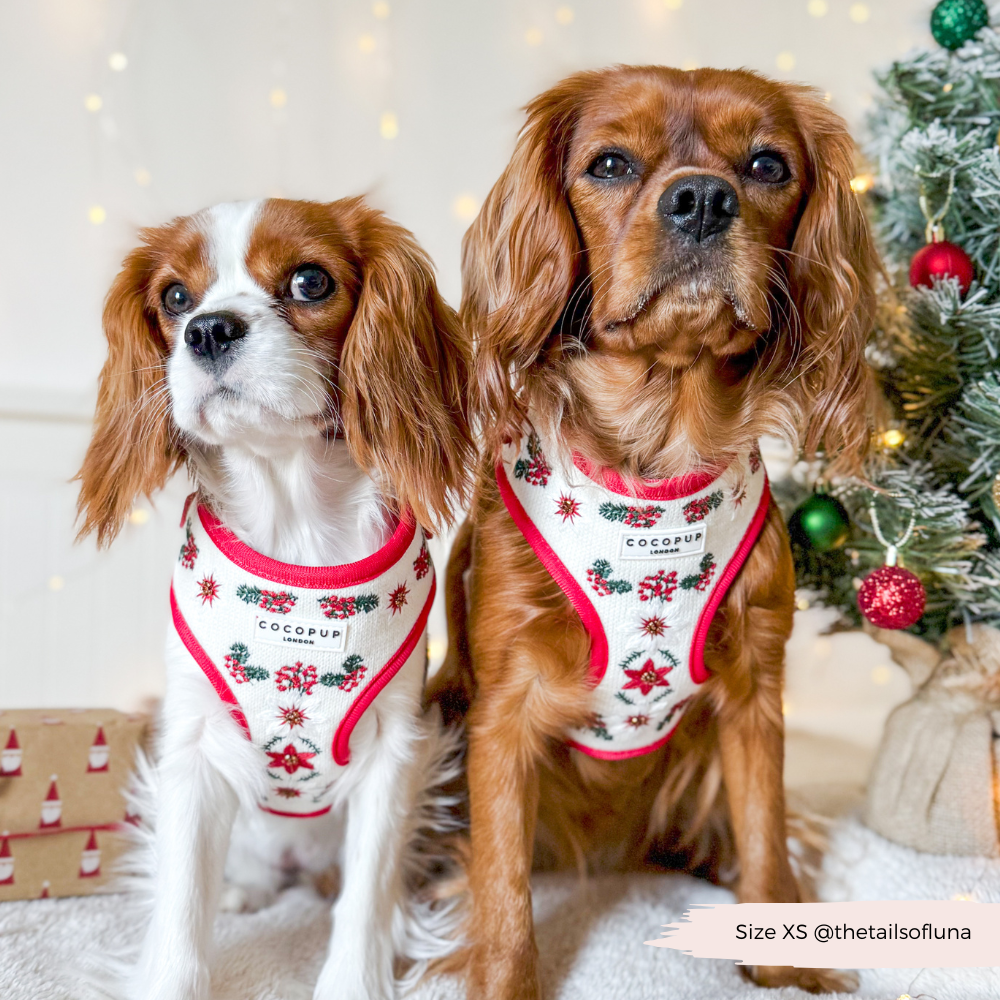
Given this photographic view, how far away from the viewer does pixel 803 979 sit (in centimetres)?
135

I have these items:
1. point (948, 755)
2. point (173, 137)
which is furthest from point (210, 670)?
point (173, 137)

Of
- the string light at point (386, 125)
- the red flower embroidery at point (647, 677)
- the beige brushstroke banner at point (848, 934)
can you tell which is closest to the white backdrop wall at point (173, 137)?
the string light at point (386, 125)

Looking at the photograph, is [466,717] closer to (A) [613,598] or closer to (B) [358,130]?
(A) [613,598]

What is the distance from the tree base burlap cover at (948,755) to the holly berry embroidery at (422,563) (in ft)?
2.76

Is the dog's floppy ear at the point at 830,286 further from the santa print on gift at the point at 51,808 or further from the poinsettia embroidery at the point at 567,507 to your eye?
the santa print on gift at the point at 51,808

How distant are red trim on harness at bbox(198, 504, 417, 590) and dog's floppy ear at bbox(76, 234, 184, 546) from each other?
11cm

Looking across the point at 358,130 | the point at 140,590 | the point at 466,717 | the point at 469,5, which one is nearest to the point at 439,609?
the point at 140,590

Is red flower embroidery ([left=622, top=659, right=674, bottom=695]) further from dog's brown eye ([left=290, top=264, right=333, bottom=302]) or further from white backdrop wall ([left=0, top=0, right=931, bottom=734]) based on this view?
white backdrop wall ([left=0, top=0, right=931, bottom=734])

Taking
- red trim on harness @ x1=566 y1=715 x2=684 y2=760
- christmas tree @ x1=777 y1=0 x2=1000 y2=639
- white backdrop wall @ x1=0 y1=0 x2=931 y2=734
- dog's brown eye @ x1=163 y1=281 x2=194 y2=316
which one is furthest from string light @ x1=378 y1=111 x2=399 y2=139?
red trim on harness @ x1=566 y1=715 x2=684 y2=760

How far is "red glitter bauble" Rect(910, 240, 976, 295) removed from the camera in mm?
1550

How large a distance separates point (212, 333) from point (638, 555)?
1.87ft

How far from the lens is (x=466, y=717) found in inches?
56.9

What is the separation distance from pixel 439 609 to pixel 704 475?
1.24 m

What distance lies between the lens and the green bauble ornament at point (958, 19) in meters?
1.58
